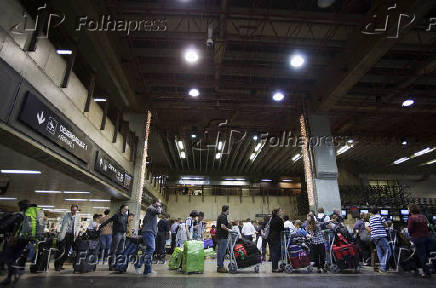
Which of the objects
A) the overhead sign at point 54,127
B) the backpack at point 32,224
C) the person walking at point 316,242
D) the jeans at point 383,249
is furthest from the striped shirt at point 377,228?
the overhead sign at point 54,127

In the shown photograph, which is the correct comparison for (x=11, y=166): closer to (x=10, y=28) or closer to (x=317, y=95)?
(x=10, y=28)

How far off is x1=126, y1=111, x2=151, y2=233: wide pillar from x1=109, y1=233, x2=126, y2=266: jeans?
180 inches

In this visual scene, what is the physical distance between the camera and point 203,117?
14.2 meters

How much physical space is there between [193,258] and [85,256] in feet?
8.77

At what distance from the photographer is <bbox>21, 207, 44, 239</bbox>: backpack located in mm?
4418

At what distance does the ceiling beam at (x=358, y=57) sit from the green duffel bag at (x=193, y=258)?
7829mm

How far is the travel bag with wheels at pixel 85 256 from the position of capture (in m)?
6.05

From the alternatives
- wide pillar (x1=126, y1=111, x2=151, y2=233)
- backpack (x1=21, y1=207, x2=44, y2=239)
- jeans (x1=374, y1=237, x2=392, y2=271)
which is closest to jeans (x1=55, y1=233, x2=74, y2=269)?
backpack (x1=21, y1=207, x2=44, y2=239)

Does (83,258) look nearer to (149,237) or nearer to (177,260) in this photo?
(149,237)

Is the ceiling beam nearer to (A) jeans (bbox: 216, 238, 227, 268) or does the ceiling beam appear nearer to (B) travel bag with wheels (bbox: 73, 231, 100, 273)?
(A) jeans (bbox: 216, 238, 227, 268)

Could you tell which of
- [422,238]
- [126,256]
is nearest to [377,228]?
[422,238]

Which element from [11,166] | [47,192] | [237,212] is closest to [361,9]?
[11,166]

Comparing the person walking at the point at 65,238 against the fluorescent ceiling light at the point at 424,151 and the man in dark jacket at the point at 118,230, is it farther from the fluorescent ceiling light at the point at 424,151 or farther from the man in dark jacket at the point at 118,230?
the fluorescent ceiling light at the point at 424,151

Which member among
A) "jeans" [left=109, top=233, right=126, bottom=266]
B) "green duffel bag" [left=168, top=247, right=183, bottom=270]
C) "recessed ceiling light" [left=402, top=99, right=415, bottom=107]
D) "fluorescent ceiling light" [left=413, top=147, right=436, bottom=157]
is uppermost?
"recessed ceiling light" [left=402, top=99, right=415, bottom=107]
